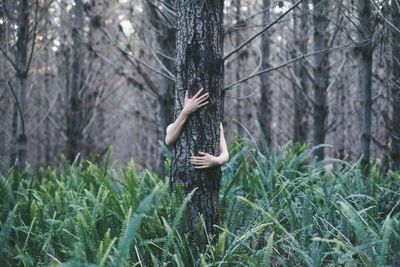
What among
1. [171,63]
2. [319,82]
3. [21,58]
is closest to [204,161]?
[171,63]

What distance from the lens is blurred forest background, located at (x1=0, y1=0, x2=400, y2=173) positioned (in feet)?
14.6

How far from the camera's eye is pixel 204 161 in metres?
2.72

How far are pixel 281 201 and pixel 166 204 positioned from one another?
35.8 inches

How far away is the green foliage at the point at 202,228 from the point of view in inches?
87.1

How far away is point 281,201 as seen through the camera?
3375 mm

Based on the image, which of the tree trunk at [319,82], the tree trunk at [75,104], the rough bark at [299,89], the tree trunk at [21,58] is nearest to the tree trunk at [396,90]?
the tree trunk at [319,82]

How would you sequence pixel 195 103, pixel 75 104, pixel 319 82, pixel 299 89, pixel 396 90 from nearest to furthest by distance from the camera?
1. pixel 195 103
2. pixel 396 90
3. pixel 319 82
4. pixel 299 89
5. pixel 75 104

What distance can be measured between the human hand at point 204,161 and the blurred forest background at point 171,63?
86 cm

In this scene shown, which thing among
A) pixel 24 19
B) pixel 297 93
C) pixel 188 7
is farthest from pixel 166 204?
pixel 297 93

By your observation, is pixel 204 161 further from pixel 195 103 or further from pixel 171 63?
pixel 171 63

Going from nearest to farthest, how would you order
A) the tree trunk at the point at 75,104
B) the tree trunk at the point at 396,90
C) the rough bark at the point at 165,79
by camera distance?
the tree trunk at the point at 396,90 < the rough bark at the point at 165,79 < the tree trunk at the point at 75,104

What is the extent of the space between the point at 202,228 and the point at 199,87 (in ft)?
2.92

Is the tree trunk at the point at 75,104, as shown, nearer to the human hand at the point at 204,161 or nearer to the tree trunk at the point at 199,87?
the tree trunk at the point at 199,87

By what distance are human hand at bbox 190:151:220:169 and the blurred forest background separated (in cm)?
86
